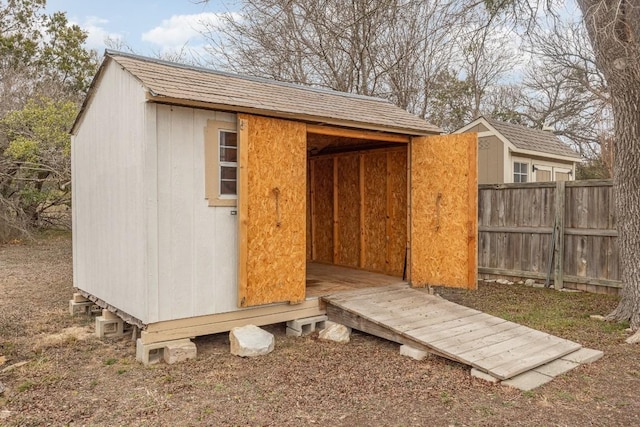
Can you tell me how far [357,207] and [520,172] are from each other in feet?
19.2

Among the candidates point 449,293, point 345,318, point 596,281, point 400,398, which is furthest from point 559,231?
point 400,398

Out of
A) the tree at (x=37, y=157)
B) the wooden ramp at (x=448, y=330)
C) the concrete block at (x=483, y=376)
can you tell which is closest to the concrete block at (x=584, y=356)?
the wooden ramp at (x=448, y=330)

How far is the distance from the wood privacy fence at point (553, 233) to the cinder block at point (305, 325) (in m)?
4.30

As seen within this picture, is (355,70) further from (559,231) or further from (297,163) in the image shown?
(297,163)

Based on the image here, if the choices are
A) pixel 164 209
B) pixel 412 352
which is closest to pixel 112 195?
pixel 164 209

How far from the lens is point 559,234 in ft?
25.5

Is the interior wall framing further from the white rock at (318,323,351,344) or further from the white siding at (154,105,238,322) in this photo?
the white siding at (154,105,238,322)

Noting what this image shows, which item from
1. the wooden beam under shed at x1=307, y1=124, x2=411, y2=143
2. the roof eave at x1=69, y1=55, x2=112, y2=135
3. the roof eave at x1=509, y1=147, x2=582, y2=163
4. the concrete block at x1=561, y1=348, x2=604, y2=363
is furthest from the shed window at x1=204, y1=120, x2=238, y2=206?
the roof eave at x1=509, y1=147, x2=582, y2=163

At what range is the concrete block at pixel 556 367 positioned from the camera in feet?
13.8

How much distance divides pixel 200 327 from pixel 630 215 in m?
4.99

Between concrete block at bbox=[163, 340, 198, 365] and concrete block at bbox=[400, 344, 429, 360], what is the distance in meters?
2.08

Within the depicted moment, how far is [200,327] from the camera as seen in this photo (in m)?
4.92

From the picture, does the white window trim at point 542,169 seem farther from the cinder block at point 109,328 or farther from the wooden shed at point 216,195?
the cinder block at point 109,328

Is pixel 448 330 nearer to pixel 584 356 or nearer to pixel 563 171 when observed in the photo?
pixel 584 356
